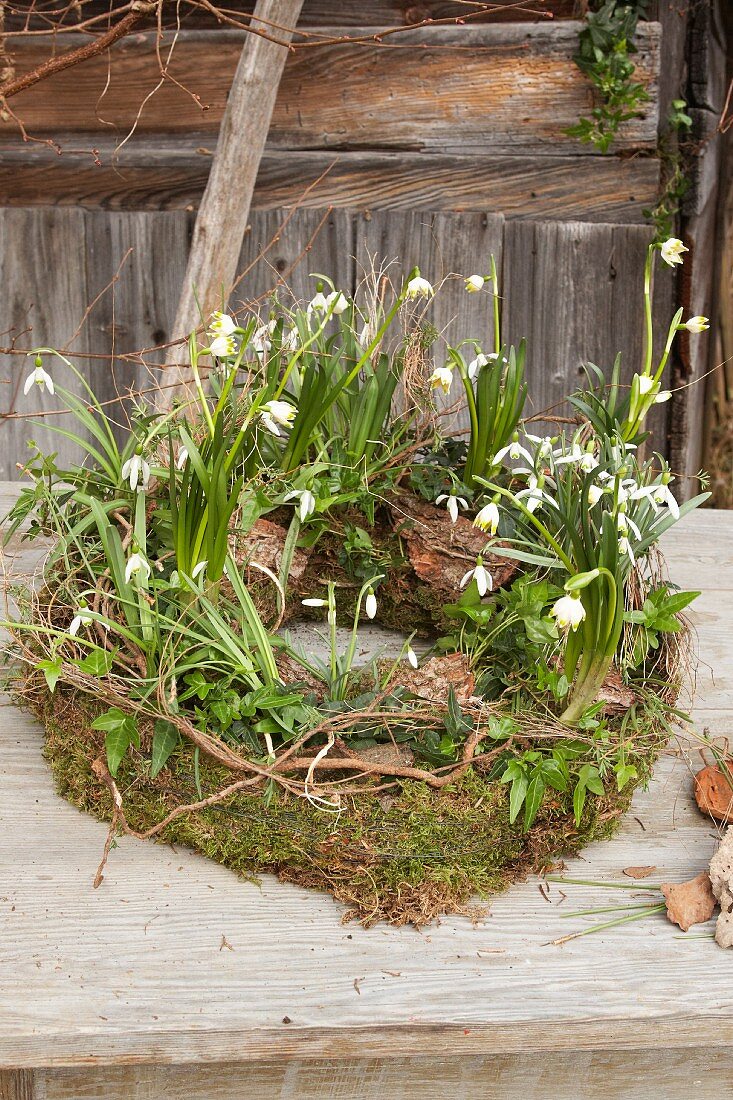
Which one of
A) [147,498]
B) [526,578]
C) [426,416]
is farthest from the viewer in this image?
[426,416]

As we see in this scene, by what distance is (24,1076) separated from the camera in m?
1.26

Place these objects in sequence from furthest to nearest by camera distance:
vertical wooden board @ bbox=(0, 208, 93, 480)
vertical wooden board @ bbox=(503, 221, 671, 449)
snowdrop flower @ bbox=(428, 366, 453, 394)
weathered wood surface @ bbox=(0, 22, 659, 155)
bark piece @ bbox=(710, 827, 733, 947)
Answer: vertical wooden board @ bbox=(0, 208, 93, 480) < vertical wooden board @ bbox=(503, 221, 671, 449) < weathered wood surface @ bbox=(0, 22, 659, 155) < snowdrop flower @ bbox=(428, 366, 453, 394) < bark piece @ bbox=(710, 827, 733, 947)

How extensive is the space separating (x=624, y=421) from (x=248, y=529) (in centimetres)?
83

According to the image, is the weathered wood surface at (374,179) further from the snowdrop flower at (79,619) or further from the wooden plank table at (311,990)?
the wooden plank table at (311,990)

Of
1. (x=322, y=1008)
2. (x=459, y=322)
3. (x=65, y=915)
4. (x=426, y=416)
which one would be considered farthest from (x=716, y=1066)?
(x=459, y=322)

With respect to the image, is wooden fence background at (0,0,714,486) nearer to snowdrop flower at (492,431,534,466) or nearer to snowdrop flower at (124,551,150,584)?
snowdrop flower at (492,431,534,466)

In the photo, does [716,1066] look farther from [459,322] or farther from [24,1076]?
[459,322]

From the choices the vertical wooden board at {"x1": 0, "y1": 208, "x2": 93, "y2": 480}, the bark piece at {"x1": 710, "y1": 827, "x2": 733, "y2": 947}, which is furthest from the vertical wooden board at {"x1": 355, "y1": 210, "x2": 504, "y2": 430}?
the bark piece at {"x1": 710, "y1": 827, "x2": 733, "y2": 947}

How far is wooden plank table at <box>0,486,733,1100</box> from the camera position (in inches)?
45.5

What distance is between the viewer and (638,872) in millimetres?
1421

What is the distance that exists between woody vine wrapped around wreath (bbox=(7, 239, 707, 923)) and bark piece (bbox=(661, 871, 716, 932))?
147 millimetres

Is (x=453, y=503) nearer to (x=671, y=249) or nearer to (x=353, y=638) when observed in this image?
(x=353, y=638)

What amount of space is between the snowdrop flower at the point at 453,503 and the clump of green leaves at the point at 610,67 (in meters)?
1.81

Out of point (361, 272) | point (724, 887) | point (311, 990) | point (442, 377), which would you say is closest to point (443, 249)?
point (361, 272)
